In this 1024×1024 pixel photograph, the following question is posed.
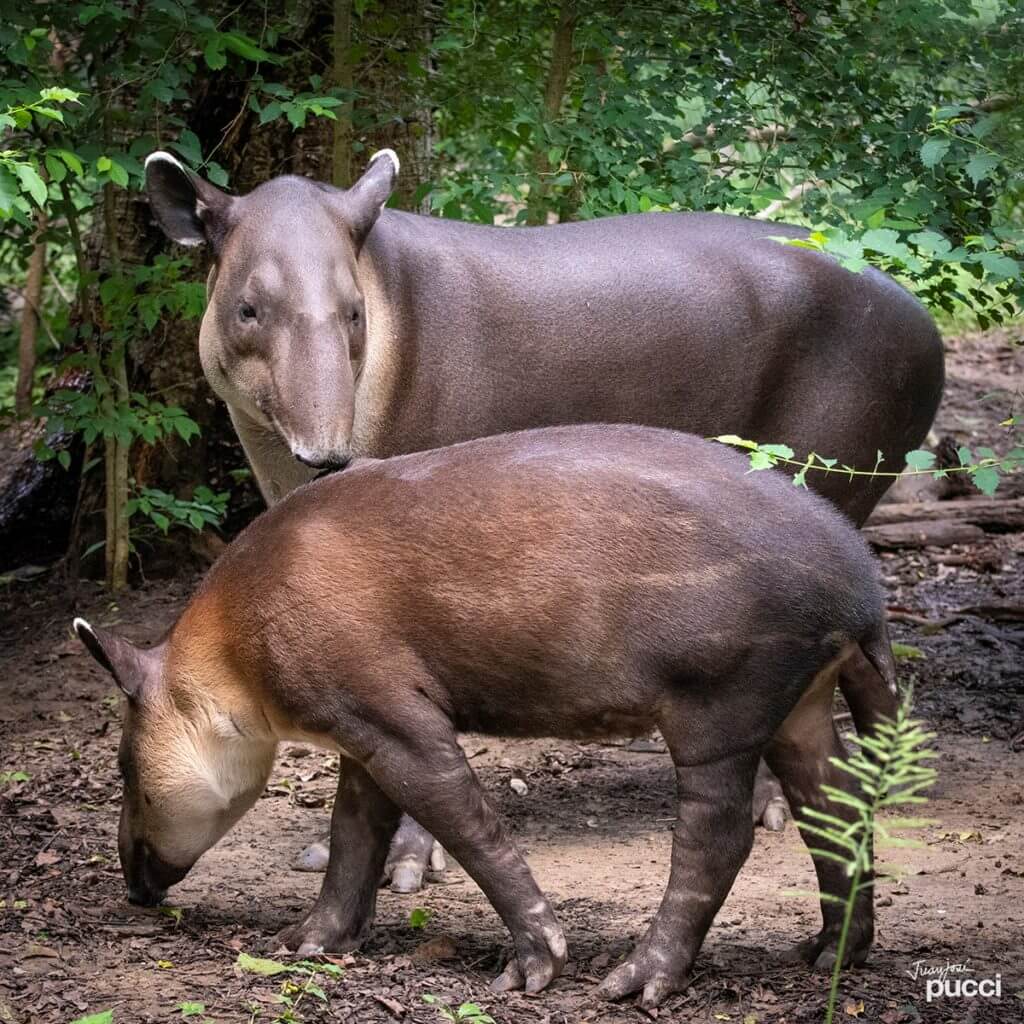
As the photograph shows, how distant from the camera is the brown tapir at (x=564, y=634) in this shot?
441 cm

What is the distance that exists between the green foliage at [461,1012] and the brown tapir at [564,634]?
244 millimetres

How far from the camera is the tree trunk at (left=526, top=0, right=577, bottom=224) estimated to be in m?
8.12

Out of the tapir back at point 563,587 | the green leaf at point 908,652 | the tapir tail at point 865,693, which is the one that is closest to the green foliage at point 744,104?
the green leaf at point 908,652

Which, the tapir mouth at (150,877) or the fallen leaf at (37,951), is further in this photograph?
the tapir mouth at (150,877)

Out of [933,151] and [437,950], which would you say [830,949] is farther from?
[933,151]

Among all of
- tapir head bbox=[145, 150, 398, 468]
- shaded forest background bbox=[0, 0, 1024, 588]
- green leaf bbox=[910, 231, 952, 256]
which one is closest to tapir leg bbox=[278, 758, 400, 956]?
tapir head bbox=[145, 150, 398, 468]

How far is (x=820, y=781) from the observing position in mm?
4797

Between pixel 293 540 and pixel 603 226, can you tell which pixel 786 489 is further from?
pixel 603 226

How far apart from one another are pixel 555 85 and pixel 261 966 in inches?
207

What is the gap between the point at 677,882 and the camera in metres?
4.52

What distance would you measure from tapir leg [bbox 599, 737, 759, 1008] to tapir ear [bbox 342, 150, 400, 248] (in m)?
2.33

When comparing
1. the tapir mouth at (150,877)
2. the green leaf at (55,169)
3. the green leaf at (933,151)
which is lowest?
the tapir mouth at (150,877)

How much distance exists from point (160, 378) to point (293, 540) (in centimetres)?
490

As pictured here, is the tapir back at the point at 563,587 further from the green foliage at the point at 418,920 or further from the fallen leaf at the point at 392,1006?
the green foliage at the point at 418,920
